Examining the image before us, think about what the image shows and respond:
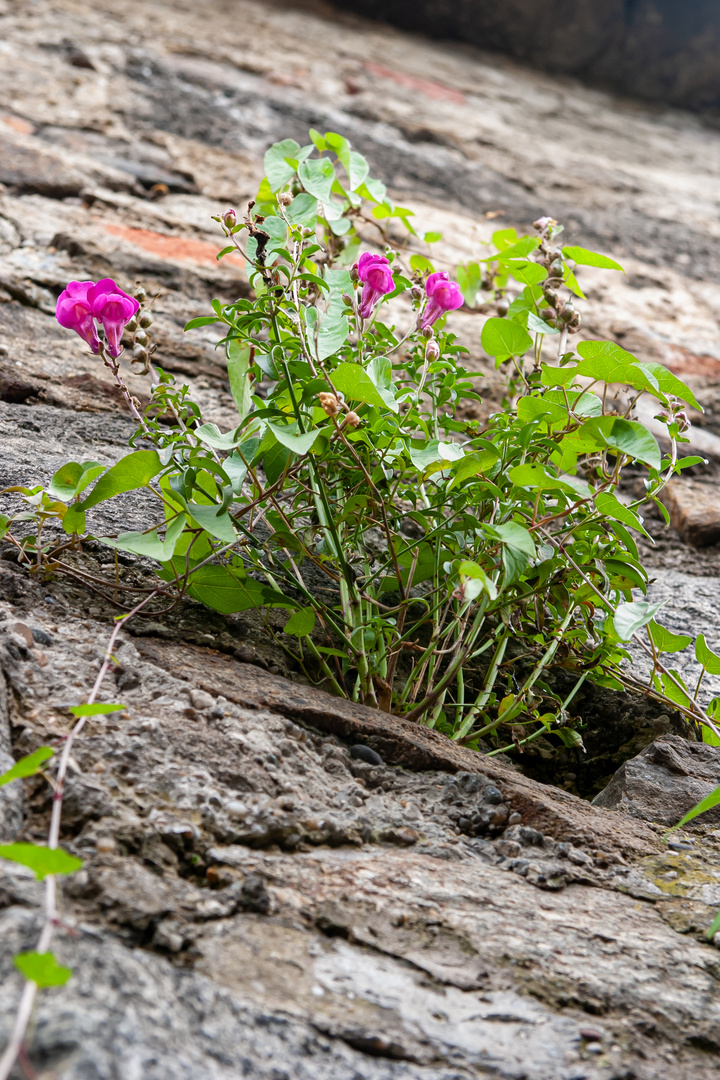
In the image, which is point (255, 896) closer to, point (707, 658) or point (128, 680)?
point (128, 680)

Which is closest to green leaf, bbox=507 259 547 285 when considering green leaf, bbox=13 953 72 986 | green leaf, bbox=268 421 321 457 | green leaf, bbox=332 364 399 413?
green leaf, bbox=332 364 399 413

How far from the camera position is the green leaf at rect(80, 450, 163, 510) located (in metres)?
0.81

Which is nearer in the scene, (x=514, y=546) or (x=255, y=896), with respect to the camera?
(x=255, y=896)

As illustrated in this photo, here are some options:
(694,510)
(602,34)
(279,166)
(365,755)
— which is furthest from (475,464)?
(602,34)

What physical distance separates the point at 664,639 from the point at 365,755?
16.0 inches

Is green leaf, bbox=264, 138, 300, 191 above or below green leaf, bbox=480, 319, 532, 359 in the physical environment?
above

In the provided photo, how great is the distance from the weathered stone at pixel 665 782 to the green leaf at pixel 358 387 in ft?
1.66

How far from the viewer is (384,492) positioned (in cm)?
101

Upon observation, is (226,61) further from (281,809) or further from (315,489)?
(281,809)

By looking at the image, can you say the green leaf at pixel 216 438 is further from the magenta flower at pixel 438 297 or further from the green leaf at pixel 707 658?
the green leaf at pixel 707 658

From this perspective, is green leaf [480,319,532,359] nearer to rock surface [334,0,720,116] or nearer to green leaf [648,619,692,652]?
green leaf [648,619,692,652]

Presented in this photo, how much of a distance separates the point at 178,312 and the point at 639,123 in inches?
89.3

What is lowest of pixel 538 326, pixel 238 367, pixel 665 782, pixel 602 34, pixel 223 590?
pixel 665 782

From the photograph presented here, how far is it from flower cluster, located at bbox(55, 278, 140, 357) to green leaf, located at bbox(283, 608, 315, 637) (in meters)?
Answer: 0.35
